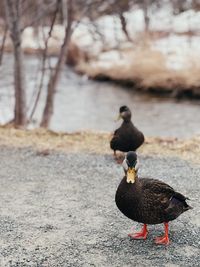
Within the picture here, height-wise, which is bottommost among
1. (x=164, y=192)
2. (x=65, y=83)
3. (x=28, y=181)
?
(x=65, y=83)

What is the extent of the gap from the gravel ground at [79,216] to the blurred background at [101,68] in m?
3.50

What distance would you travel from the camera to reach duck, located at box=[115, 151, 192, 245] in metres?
4.88

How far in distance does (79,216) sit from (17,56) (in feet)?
17.4

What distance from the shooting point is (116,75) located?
19250mm

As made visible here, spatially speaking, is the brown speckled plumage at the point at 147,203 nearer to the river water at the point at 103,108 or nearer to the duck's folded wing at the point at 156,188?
the duck's folded wing at the point at 156,188

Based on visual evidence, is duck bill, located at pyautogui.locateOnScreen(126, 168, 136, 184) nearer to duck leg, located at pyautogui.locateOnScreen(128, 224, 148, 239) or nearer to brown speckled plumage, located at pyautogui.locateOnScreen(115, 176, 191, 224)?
brown speckled plumage, located at pyautogui.locateOnScreen(115, 176, 191, 224)

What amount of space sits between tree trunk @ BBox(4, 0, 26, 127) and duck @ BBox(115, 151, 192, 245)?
225 inches

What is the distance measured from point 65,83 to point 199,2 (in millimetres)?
7813

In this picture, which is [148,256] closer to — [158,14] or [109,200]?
[109,200]

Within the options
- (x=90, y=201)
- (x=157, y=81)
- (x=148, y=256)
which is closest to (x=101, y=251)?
(x=148, y=256)

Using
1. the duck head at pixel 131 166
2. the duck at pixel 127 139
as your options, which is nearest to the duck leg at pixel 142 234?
the duck head at pixel 131 166

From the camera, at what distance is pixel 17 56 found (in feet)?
34.1

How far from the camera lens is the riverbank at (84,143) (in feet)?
26.6

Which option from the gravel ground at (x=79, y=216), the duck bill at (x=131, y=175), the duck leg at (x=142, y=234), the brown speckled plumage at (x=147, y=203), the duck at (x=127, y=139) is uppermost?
the duck bill at (x=131, y=175)
